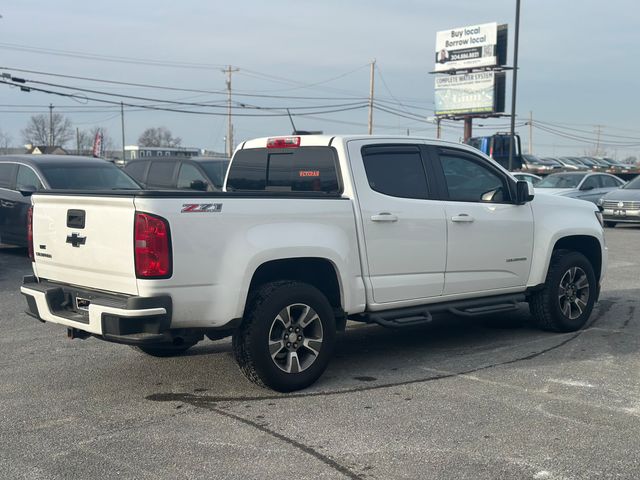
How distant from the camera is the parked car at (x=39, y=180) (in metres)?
12.9

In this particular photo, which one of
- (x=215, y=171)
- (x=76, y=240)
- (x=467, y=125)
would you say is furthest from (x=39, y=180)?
(x=467, y=125)

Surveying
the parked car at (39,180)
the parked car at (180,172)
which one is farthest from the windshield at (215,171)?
the parked car at (39,180)

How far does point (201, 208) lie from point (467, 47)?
51.4m

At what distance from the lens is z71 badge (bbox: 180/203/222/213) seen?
5137 mm

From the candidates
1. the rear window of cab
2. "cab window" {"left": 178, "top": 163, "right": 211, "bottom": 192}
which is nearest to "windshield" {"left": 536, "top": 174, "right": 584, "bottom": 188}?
"cab window" {"left": 178, "top": 163, "right": 211, "bottom": 192}

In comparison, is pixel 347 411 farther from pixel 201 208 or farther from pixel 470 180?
pixel 470 180

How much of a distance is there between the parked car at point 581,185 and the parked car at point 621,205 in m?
0.68

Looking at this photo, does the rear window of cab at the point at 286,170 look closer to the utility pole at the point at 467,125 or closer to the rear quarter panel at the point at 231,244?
the rear quarter panel at the point at 231,244

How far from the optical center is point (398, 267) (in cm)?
639

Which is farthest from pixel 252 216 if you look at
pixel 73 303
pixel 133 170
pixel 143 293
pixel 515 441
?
pixel 133 170

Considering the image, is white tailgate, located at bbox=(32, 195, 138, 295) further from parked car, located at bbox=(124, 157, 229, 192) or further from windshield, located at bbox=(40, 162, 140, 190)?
parked car, located at bbox=(124, 157, 229, 192)

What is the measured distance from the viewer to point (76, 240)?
18.4 feet

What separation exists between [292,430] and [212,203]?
159cm

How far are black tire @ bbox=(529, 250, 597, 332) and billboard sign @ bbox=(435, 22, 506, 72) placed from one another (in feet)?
152
